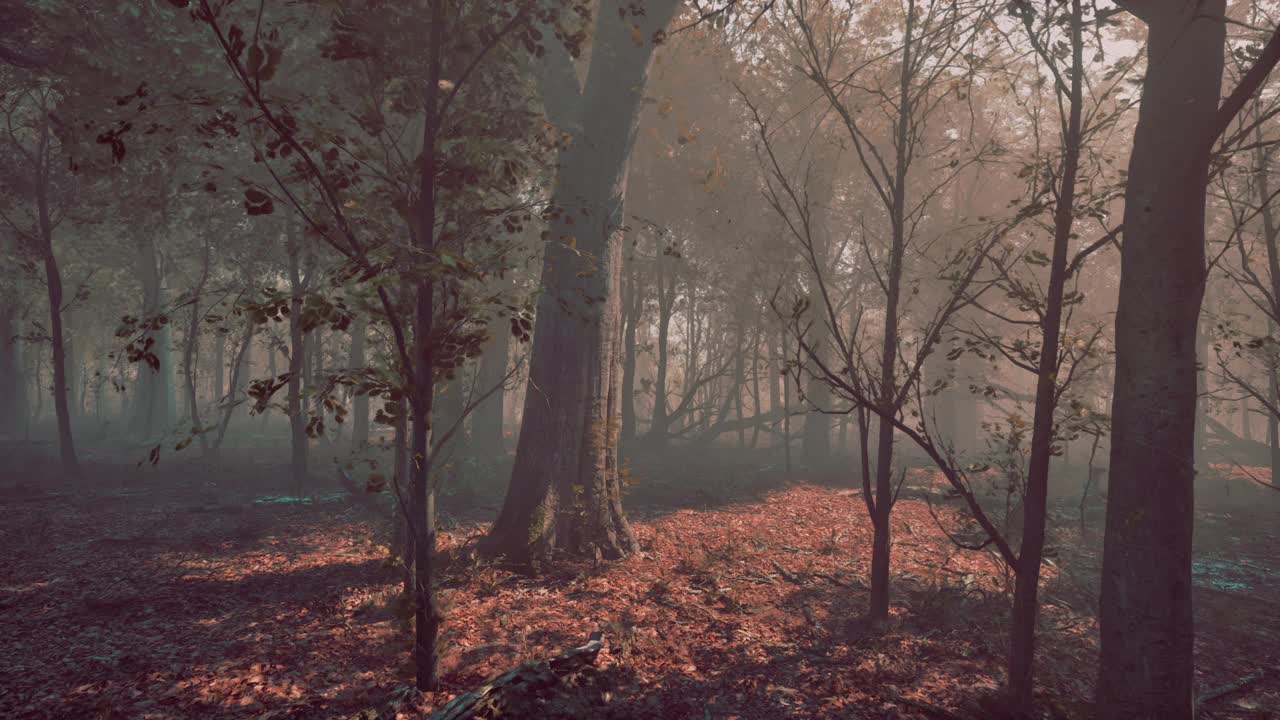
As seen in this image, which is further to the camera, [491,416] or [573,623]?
[491,416]

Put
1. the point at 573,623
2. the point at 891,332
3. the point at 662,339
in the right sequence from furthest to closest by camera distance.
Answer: the point at 662,339, the point at 573,623, the point at 891,332

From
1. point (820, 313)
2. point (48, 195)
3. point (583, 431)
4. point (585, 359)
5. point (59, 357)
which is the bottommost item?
point (583, 431)

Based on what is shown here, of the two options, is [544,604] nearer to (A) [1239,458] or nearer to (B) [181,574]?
(B) [181,574]

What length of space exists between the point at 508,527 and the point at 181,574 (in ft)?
12.1

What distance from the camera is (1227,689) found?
5.26 m

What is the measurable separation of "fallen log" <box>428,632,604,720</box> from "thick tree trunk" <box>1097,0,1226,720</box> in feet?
11.2

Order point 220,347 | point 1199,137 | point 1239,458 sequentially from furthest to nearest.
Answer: point 220,347 < point 1239,458 < point 1199,137

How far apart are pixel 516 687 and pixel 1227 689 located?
227 inches

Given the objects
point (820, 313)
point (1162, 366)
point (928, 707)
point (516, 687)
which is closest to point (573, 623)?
point (516, 687)

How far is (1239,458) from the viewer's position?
983 inches

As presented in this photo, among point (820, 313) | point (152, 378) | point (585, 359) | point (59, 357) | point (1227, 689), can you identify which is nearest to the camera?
point (1227, 689)

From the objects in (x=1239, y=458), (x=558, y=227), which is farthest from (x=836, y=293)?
(x=558, y=227)

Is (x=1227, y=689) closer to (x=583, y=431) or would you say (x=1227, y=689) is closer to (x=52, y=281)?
(x=583, y=431)

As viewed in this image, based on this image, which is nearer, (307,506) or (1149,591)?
(1149,591)
